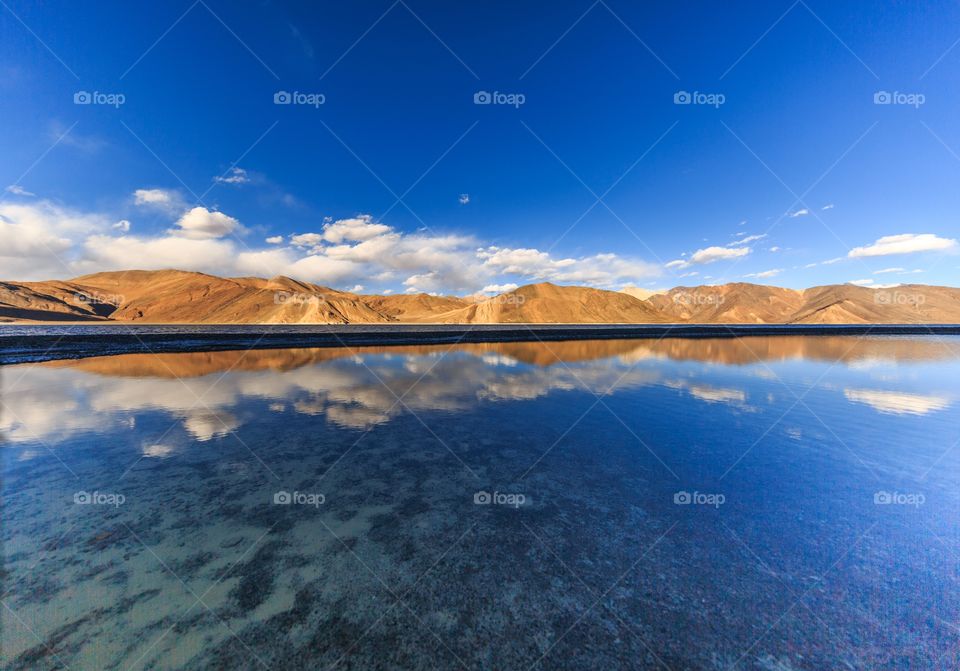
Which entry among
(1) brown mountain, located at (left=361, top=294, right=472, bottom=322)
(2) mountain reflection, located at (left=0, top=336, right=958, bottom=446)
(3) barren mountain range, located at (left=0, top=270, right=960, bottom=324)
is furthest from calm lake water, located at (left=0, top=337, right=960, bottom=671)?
(1) brown mountain, located at (left=361, top=294, right=472, bottom=322)

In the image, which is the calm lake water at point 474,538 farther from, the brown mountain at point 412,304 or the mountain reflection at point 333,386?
the brown mountain at point 412,304

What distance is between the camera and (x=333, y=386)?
565 inches

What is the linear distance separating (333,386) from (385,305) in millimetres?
147055

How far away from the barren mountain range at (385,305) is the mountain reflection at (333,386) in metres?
69.3

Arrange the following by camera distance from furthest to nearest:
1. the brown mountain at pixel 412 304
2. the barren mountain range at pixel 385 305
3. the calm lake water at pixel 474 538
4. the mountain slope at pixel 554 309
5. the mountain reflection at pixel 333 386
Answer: the brown mountain at pixel 412 304, the mountain slope at pixel 554 309, the barren mountain range at pixel 385 305, the mountain reflection at pixel 333 386, the calm lake water at pixel 474 538

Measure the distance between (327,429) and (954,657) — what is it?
10438 millimetres

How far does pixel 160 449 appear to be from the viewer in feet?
25.0

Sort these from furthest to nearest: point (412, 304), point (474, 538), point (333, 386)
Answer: point (412, 304)
point (333, 386)
point (474, 538)

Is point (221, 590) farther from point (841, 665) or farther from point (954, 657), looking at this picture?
point (954, 657)

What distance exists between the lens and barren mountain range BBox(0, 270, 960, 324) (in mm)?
93812

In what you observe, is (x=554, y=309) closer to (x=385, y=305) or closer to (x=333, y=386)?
(x=385, y=305)

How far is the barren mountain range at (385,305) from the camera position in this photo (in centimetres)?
9381

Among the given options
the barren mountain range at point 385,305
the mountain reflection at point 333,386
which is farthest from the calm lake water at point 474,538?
the barren mountain range at point 385,305

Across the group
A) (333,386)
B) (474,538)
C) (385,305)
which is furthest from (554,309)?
(474,538)
